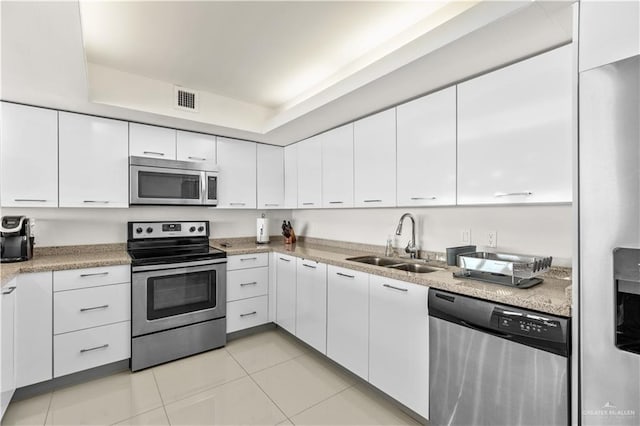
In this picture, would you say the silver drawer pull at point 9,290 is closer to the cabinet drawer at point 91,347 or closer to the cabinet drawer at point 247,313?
the cabinet drawer at point 91,347

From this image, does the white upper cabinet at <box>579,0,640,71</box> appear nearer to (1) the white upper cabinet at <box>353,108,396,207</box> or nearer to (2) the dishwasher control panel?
(2) the dishwasher control panel

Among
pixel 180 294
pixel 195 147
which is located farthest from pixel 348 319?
pixel 195 147

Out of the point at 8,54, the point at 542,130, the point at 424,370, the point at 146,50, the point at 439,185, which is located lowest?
the point at 424,370

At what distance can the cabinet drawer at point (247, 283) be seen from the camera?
3000mm

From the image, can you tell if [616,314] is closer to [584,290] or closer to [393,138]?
[584,290]

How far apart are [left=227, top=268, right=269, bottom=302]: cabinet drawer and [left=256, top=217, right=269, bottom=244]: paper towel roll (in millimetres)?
533

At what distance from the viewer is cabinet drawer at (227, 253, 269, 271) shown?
300 centimetres

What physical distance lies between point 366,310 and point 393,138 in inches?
51.5

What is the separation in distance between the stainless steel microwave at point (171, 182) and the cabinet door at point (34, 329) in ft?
3.00

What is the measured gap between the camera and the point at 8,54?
1640 millimetres

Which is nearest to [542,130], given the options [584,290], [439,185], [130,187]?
[439,185]

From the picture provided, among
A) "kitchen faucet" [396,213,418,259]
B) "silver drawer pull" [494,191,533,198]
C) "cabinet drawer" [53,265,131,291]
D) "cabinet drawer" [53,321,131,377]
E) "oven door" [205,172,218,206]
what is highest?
"oven door" [205,172,218,206]

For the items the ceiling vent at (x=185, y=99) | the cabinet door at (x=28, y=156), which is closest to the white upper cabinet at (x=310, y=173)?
the ceiling vent at (x=185, y=99)

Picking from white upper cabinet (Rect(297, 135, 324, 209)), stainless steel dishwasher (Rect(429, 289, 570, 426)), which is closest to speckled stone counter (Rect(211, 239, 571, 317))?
stainless steel dishwasher (Rect(429, 289, 570, 426))
